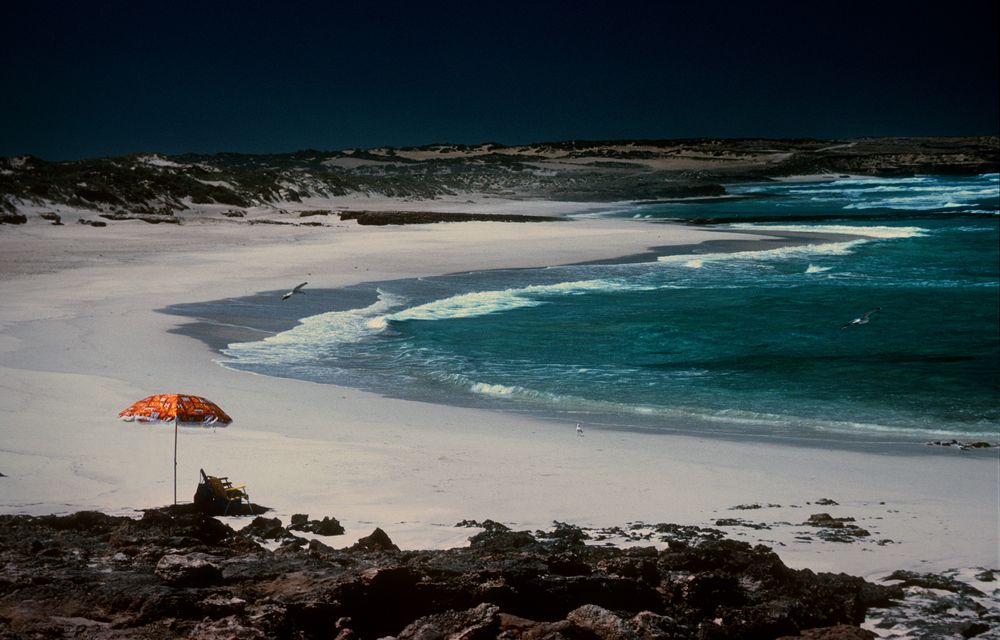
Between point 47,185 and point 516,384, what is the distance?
33.3m

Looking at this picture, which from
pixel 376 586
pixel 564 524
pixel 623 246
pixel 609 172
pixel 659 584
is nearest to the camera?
pixel 376 586

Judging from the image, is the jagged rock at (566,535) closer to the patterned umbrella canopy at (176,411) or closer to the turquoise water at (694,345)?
the patterned umbrella canopy at (176,411)

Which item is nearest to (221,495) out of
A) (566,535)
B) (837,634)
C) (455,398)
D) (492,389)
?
(566,535)

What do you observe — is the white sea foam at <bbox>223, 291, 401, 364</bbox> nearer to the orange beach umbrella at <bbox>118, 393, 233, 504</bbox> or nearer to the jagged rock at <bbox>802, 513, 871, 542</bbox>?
the orange beach umbrella at <bbox>118, 393, 233, 504</bbox>

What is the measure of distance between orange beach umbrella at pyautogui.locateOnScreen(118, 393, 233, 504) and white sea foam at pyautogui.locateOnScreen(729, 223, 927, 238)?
120ft

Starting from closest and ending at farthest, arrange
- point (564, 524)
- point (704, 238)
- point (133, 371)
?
point (564, 524)
point (133, 371)
point (704, 238)

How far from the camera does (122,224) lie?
36.8m

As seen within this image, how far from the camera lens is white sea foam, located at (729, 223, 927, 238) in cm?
4079

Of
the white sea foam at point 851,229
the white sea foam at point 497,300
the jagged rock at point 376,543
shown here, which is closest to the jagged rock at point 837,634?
the jagged rock at point 376,543

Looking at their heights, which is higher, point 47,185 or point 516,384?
point 47,185

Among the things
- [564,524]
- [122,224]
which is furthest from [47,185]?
[564,524]

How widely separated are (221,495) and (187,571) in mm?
2185

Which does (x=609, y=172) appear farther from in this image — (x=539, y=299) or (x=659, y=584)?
(x=659, y=584)

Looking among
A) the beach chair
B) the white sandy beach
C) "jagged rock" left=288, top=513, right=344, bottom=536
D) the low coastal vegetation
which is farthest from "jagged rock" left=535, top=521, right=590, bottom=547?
the low coastal vegetation
